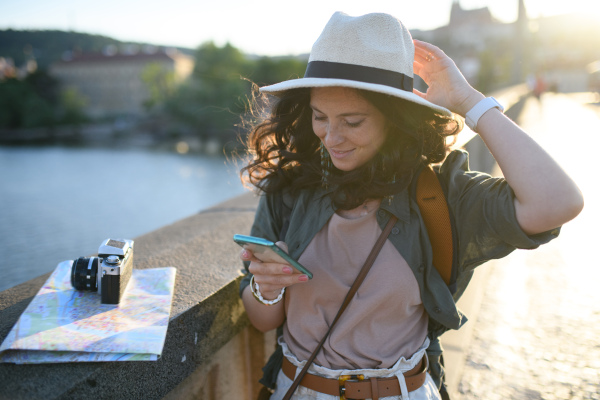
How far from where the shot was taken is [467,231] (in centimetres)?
156

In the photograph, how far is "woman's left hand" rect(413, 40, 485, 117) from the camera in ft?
5.27

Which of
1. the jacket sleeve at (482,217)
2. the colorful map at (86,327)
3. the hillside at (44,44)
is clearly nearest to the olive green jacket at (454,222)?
the jacket sleeve at (482,217)

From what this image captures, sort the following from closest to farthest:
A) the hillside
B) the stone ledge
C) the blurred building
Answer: the stone ledge, the hillside, the blurred building

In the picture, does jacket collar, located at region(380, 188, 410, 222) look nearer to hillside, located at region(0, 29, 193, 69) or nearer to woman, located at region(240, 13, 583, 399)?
woman, located at region(240, 13, 583, 399)

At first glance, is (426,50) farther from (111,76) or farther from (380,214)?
(111,76)

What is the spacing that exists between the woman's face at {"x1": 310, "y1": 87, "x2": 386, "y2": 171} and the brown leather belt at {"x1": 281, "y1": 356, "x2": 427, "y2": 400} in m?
0.67

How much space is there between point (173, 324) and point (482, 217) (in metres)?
1.00

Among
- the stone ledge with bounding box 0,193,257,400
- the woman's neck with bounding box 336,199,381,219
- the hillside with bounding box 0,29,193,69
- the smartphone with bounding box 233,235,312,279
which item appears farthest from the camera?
the hillside with bounding box 0,29,193,69

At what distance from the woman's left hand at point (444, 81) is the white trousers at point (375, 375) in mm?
788

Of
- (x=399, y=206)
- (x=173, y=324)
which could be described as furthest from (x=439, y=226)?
(x=173, y=324)

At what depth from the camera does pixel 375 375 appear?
5.12ft

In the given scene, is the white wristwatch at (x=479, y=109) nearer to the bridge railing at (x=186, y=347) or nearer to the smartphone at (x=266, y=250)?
the smartphone at (x=266, y=250)

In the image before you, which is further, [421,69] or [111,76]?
[111,76]

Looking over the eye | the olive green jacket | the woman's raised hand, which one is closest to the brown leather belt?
the olive green jacket
